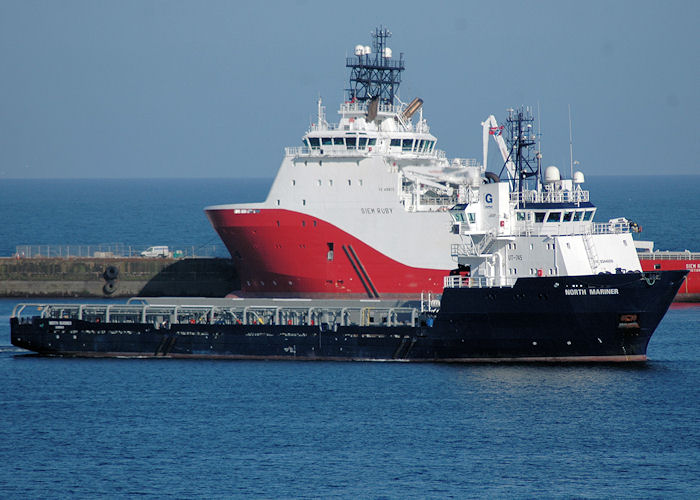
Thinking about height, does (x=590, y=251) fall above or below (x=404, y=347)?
above

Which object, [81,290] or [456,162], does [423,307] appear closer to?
[456,162]

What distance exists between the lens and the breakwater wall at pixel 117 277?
65.4 m

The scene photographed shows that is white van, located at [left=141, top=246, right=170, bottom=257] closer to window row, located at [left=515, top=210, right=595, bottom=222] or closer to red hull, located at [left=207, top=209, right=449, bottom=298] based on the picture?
red hull, located at [left=207, top=209, right=449, bottom=298]

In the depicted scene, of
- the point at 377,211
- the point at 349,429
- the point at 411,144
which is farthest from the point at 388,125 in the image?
the point at 349,429

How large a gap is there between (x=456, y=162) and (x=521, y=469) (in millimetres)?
29077

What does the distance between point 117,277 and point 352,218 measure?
18112 mm

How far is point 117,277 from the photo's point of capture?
2618 inches

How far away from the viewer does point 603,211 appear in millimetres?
144000

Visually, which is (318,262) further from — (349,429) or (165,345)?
(349,429)

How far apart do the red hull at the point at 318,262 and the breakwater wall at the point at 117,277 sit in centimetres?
1002

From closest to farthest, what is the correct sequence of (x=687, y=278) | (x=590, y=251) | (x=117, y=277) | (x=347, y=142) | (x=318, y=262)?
(x=590, y=251) < (x=318, y=262) < (x=347, y=142) < (x=687, y=278) < (x=117, y=277)

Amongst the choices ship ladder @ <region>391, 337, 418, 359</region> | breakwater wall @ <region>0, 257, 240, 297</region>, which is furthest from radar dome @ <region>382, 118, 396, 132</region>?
ship ladder @ <region>391, 337, 418, 359</region>

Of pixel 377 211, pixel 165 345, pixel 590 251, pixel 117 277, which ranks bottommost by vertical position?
pixel 165 345

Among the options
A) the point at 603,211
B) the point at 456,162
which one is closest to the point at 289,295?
the point at 456,162
